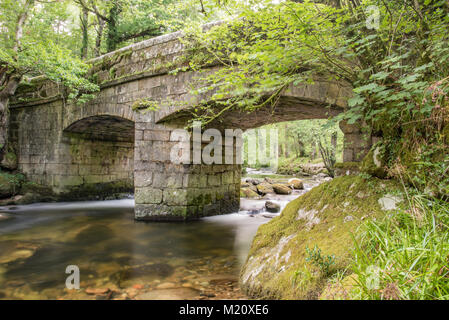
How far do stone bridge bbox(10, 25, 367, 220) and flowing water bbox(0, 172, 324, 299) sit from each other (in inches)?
24.2

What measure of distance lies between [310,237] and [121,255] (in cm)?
272

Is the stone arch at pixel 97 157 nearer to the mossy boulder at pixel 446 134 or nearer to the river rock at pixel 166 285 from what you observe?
the river rock at pixel 166 285

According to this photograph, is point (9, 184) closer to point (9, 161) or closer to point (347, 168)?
point (9, 161)

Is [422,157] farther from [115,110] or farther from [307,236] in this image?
[115,110]

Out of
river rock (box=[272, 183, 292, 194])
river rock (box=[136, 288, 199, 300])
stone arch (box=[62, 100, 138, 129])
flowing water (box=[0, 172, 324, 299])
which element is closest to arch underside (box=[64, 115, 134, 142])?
stone arch (box=[62, 100, 138, 129])

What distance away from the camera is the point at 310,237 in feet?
6.46

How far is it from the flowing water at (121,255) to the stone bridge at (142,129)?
0.61 metres

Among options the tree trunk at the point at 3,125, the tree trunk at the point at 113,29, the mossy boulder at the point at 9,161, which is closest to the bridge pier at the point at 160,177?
the tree trunk at the point at 3,125

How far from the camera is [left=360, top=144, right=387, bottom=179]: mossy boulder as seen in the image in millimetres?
2098

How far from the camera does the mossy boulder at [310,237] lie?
1601mm

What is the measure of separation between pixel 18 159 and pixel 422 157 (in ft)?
32.8

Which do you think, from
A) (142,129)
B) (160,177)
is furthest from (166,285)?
(142,129)
